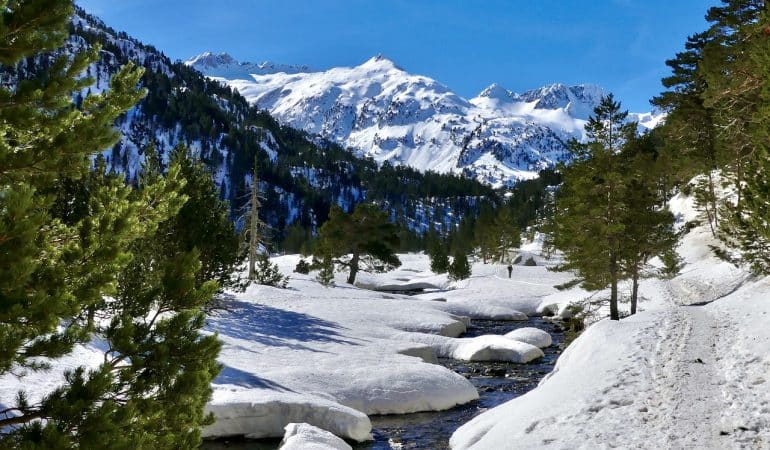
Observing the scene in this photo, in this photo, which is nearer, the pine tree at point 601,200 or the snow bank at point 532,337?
the pine tree at point 601,200

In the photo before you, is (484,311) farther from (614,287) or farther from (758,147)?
(758,147)

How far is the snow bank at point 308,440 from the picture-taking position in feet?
39.7

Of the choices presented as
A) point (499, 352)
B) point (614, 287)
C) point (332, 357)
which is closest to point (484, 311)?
point (499, 352)

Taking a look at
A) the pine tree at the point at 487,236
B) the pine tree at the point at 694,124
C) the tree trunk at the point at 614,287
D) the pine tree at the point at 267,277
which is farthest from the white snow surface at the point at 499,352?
the pine tree at the point at 487,236

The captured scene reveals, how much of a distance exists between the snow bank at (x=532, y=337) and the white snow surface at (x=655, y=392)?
11.4 m

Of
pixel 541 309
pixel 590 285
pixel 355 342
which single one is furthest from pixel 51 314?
pixel 541 309

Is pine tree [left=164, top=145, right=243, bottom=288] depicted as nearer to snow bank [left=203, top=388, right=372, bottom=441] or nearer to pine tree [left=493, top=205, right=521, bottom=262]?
snow bank [left=203, top=388, right=372, bottom=441]

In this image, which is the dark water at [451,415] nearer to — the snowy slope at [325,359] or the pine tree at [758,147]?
the snowy slope at [325,359]

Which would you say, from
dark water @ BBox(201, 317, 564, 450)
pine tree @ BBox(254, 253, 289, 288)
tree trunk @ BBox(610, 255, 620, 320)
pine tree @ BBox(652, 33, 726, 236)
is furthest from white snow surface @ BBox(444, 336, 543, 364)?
pine tree @ BBox(652, 33, 726, 236)

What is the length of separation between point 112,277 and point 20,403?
4.51 ft

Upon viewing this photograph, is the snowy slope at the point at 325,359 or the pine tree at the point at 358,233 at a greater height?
the pine tree at the point at 358,233

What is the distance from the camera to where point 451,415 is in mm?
17609

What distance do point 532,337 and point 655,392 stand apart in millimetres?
19850

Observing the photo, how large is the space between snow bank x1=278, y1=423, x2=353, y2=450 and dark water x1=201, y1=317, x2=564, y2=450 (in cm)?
128
